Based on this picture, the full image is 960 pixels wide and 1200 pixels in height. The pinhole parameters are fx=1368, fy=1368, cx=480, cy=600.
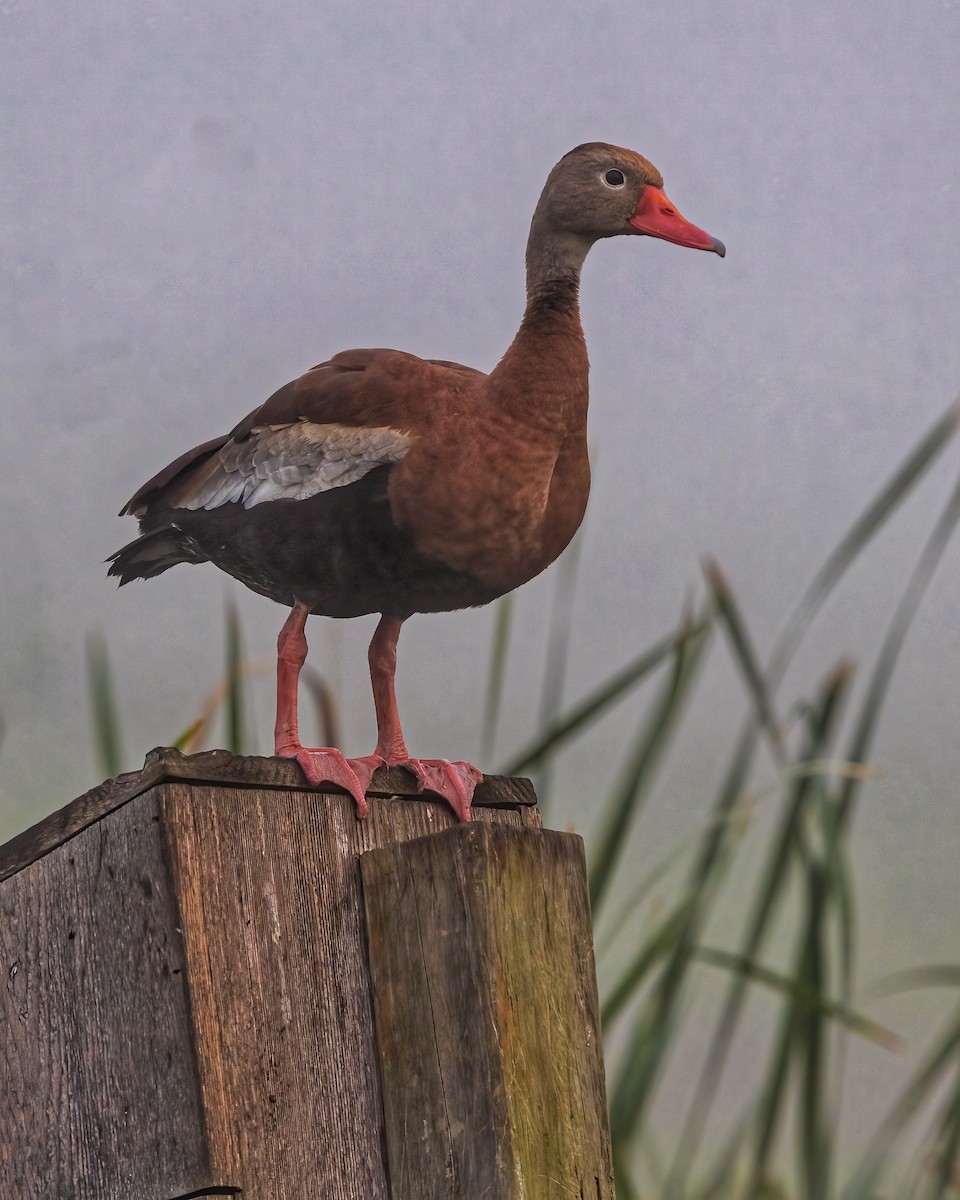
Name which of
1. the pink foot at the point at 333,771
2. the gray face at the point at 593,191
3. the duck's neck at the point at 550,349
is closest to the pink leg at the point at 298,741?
the pink foot at the point at 333,771

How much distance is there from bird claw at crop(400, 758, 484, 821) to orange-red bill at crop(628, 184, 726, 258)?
18.0 inches

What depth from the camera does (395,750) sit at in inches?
39.9

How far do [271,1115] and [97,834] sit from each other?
7.6 inches

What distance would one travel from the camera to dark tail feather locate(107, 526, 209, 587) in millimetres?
1041

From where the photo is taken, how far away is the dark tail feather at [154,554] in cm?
104

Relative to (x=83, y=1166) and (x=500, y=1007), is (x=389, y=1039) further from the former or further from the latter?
(x=83, y=1166)

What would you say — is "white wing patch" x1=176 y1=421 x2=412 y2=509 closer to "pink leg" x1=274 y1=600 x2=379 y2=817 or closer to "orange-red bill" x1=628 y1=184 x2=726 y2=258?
"pink leg" x1=274 y1=600 x2=379 y2=817

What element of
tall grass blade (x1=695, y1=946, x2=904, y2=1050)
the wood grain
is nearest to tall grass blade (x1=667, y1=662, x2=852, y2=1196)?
tall grass blade (x1=695, y1=946, x2=904, y2=1050)

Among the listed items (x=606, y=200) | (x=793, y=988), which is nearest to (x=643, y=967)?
(x=793, y=988)

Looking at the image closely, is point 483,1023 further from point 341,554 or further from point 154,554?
point 154,554

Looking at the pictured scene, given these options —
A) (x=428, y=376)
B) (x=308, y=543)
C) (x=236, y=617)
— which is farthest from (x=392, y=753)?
(x=236, y=617)

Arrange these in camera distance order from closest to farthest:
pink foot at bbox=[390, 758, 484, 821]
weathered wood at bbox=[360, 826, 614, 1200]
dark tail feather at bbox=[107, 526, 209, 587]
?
weathered wood at bbox=[360, 826, 614, 1200] < pink foot at bbox=[390, 758, 484, 821] < dark tail feather at bbox=[107, 526, 209, 587]

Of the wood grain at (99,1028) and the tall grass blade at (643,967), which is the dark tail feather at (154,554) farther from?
the tall grass blade at (643,967)

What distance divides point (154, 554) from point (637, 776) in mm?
472
